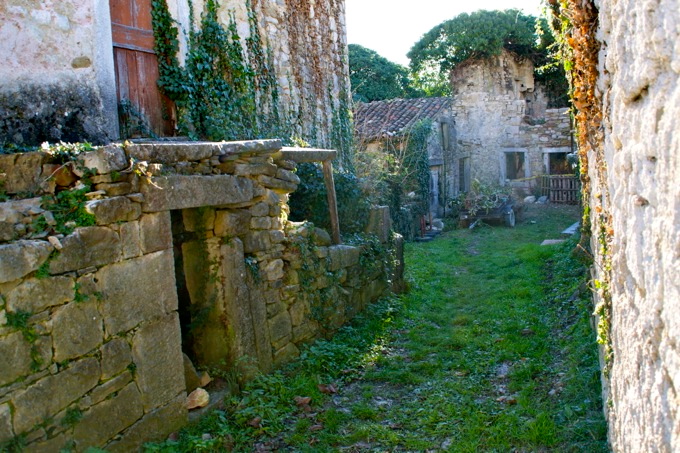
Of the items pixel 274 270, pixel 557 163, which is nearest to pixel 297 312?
pixel 274 270

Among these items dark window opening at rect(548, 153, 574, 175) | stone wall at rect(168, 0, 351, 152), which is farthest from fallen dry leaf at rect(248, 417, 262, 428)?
dark window opening at rect(548, 153, 574, 175)

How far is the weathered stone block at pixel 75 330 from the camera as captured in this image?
11.8 feet

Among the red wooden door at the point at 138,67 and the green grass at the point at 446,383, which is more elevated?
the red wooden door at the point at 138,67

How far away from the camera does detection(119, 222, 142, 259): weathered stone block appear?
407 cm

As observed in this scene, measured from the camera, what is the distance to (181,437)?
443cm

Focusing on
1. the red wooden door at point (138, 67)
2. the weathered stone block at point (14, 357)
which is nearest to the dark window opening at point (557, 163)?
the red wooden door at point (138, 67)

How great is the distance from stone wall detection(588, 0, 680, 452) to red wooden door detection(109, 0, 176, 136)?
5413 mm

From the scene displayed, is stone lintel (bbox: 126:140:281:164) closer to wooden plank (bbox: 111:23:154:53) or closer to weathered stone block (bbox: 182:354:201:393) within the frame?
weathered stone block (bbox: 182:354:201:393)

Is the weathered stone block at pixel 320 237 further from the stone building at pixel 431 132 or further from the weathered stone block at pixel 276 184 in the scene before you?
the stone building at pixel 431 132

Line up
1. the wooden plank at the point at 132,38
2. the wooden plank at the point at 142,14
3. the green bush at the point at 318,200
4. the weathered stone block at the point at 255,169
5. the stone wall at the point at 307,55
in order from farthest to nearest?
the stone wall at the point at 307,55 → the green bush at the point at 318,200 → the wooden plank at the point at 142,14 → the wooden plank at the point at 132,38 → the weathered stone block at the point at 255,169

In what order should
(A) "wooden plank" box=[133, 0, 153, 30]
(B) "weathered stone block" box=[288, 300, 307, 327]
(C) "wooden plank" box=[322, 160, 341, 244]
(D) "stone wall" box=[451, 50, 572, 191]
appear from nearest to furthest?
(B) "weathered stone block" box=[288, 300, 307, 327] < (A) "wooden plank" box=[133, 0, 153, 30] < (C) "wooden plank" box=[322, 160, 341, 244] < (D) "stone wall" box=[451, 50, 572, 191]

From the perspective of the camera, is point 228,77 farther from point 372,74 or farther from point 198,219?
point 372,74

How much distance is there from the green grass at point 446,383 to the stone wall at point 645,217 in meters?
1.47

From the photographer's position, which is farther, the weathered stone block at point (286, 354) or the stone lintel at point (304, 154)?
the stone lintel at point (304, 154)
